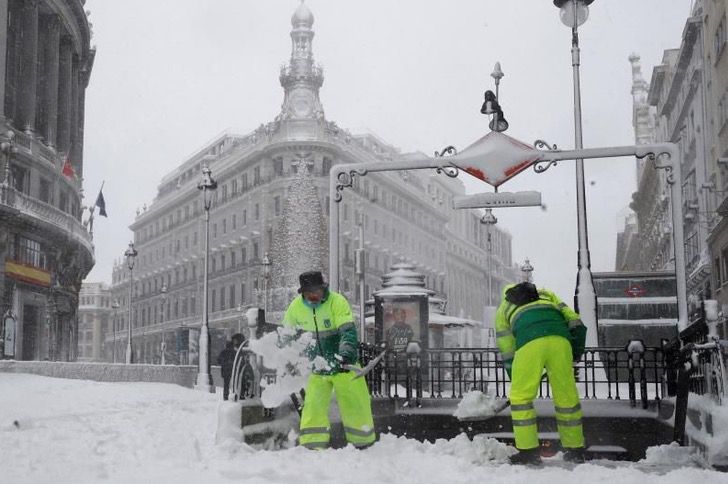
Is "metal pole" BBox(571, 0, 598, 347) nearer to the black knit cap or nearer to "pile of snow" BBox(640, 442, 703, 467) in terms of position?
"pile of snow" BBox(640, 442, 703, 467)

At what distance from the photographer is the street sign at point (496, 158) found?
485 inches

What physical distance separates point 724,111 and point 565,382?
1144 inches

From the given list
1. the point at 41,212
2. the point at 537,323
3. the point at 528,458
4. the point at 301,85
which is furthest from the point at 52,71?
the point at 528,458

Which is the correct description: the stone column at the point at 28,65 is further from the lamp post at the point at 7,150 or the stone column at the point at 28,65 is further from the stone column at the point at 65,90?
the stone column at the point at 65,90

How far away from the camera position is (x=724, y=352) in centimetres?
707

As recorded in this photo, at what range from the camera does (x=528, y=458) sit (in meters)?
7.29

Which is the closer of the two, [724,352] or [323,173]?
[724,352]

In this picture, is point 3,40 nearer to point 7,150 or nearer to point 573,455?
point 7,150

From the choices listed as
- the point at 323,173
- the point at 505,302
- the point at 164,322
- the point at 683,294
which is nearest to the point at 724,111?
the point at 683,294

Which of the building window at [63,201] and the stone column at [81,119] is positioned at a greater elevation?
the stone column at [81,119]

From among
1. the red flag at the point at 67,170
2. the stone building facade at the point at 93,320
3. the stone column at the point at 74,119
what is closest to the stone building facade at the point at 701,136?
the red flag at the point at 67,170

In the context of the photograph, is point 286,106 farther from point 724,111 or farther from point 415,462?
point 415,462

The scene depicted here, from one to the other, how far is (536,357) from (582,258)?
283 inches

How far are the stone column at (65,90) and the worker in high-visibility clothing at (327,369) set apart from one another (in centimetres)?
3959
